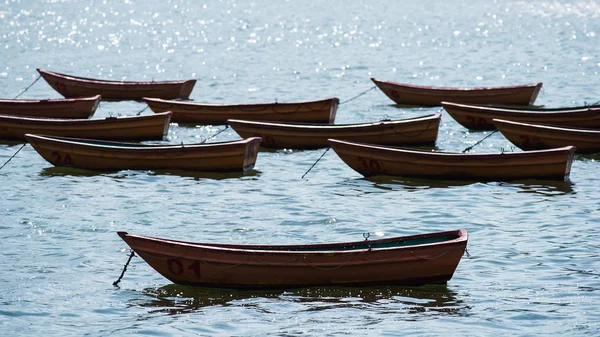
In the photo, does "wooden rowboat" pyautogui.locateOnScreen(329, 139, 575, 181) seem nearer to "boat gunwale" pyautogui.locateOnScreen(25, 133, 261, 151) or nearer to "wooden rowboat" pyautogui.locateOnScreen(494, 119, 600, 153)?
"wooden rowboat" pyautogui.locateOnScreen(494, 119, 600, 153)

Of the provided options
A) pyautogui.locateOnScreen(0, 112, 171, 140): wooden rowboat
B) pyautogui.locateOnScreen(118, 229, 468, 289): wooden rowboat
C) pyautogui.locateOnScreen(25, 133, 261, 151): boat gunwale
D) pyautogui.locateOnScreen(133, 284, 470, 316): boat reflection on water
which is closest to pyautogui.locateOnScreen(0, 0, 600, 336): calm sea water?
pyautogui.locateOnScreen(133, 284, 470, 316): boat reflection on water

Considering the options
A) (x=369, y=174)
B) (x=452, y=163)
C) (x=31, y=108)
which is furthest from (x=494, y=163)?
(x=31, y=108)

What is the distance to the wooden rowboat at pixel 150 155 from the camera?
2448cm

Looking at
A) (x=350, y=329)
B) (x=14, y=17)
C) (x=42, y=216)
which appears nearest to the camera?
(x=350, y=329)

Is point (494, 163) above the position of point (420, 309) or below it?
above

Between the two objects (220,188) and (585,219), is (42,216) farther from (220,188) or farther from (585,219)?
(585,219)

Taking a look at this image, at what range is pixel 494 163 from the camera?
23.1 m

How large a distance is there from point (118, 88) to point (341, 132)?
40.9 feet

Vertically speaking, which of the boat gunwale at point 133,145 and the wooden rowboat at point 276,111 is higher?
the wooden rowboat at point 276,111

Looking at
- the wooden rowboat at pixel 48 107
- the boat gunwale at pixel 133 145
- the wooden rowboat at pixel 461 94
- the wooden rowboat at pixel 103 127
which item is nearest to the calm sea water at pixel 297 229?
the wooden rowboat at pixel 461 94

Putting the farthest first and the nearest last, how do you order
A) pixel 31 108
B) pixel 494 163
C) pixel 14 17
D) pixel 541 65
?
pixel 14 17 → pixel 541 65 → pixel 31 108 → pixel 494 163

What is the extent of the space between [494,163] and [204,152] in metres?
6.64

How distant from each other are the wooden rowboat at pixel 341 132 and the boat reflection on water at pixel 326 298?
35.0ft

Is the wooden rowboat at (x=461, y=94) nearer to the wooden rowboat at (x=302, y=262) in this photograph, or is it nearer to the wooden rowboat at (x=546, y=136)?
the wooden rowboat at (x=546, y=136)
